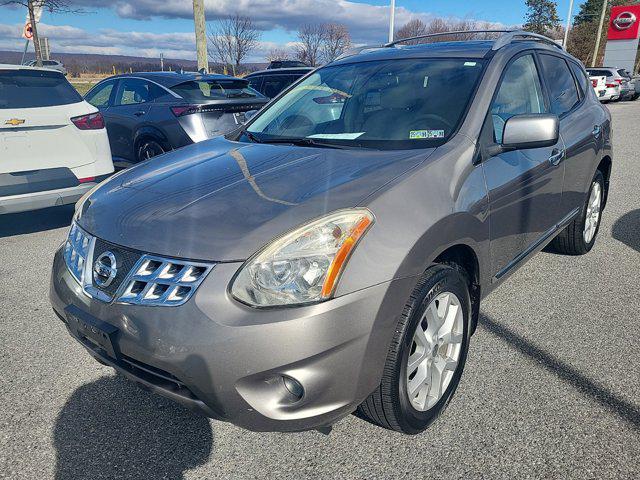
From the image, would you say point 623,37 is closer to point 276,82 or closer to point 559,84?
point 276,82

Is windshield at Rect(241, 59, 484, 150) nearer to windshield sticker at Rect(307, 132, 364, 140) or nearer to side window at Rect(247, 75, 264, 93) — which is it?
windshield sticker at Rect(307, 132, 364, 140)

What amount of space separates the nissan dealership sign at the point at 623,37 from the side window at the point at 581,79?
42352mm

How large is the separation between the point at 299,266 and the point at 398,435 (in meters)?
1.00

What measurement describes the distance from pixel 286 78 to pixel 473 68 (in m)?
7.14

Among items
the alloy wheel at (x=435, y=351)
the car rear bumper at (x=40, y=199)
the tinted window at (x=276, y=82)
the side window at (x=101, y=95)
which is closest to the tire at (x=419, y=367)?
the alloy wheel at (x=435, y=351)

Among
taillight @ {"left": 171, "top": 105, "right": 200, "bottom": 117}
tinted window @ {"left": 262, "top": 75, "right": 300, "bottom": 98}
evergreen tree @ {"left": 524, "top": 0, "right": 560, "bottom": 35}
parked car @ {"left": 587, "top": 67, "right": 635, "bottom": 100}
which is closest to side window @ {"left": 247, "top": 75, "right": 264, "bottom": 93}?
tinted window @ {"left": 262, "top": 75, "right": 300, "bottom": 98}

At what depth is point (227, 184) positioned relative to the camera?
2.25 meters

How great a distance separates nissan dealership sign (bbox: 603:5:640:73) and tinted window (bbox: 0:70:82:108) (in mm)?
44230

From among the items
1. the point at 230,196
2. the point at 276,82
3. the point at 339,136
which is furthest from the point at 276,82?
the point at 230,196

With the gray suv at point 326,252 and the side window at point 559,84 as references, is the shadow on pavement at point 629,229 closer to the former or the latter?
the side window at point 559,84

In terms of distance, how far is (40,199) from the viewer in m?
4.62

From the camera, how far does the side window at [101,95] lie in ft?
25.9

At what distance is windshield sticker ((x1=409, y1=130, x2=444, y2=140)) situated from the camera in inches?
98.8

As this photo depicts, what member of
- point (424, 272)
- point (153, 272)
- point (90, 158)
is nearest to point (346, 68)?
point (424, 272)
